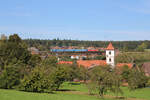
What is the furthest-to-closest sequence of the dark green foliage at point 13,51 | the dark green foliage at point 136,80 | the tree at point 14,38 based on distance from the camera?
the tree at point 14,38
the dark green foliage at point 13,51
the dark green foliage at point 136,80

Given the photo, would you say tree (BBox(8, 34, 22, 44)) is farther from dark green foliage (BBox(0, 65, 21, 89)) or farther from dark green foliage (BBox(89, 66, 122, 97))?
dark green foliage (BBox(89, 66, 122, 97))

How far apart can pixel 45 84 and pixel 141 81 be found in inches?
1061

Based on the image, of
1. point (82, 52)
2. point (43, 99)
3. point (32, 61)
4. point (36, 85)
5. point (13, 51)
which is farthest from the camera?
point (82, 52)

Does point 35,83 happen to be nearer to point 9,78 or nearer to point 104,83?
point 9,78

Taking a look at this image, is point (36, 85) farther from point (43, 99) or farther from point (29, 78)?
point (43, 99)

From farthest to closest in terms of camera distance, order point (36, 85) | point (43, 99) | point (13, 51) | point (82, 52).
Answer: point (82, 52), point (13, 51), point (36, 85), point (43, 99)

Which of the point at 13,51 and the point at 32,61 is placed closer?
the point at 13,51

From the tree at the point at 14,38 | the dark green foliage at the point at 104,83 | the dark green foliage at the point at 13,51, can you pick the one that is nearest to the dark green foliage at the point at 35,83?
the dark green foliage at the point at 104,83

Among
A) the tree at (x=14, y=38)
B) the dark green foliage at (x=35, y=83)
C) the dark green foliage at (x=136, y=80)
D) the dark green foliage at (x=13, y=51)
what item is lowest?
the dark green foliage at (x=136, y=80)

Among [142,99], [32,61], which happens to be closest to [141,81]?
[142,99]

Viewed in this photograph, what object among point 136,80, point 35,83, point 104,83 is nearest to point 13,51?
point 35,83

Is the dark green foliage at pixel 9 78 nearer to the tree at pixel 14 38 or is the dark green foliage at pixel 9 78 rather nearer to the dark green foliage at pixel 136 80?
the tree at pixel 14 38

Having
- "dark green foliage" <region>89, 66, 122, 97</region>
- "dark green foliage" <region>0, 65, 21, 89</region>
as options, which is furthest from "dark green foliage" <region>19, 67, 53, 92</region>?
"dark green foliage" <region>89, 66, 122, 97</region>

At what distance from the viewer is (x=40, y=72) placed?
36781mm
